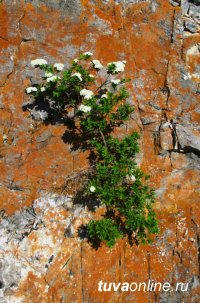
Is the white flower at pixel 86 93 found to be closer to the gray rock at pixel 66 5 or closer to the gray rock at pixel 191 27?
the gray rock at pixel 66 5

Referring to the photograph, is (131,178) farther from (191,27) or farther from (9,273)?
(191,27)

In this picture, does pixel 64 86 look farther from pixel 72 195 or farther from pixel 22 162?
pixel 72 195

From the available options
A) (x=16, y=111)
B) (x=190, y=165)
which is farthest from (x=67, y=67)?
(x=190, y=165)

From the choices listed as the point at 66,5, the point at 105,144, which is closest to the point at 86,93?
the point at 105,144

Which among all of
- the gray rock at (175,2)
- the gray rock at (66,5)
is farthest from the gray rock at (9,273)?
the gray rock at (175,2)

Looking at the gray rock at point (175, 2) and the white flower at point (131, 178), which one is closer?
the white flower at point (131, 178)

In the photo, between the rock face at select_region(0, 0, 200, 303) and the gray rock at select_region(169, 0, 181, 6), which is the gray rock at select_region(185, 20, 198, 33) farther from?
the gray rock at select_region(169, 0, 181, 6)
